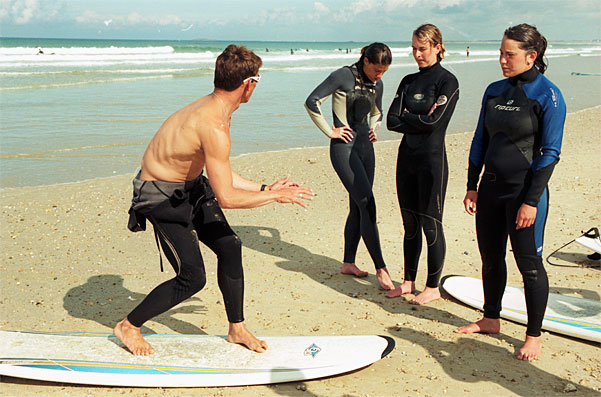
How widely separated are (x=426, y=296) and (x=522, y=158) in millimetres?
1773

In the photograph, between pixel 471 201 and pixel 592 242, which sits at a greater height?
pixel 471 201

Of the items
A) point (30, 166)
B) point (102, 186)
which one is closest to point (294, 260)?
point (102, 186)

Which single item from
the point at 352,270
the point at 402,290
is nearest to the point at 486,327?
the point at 402,290

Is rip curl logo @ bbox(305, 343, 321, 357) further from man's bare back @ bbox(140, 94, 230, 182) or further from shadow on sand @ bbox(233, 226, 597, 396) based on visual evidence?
man's bare back @ bbox(140, 94, 230, 182)

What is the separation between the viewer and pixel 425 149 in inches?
189

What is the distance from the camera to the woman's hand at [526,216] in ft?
12.3

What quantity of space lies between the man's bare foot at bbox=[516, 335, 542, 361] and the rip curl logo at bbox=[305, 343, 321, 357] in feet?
4.78

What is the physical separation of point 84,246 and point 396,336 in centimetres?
399

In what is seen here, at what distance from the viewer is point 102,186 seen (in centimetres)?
906

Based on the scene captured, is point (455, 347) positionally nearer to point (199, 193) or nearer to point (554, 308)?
point (554, 308)

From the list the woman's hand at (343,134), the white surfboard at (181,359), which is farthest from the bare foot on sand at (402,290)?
the woman's hand at (343,134)

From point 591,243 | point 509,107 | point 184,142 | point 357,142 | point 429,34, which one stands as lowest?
point 591,243

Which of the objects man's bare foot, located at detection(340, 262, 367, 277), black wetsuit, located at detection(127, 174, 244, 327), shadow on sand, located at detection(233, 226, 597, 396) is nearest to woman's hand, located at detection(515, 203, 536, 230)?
shadow on sand, located at detection(233, 226, 597, 396)

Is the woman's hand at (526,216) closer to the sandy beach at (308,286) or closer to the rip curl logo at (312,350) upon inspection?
the sandy beach at (308,286)
